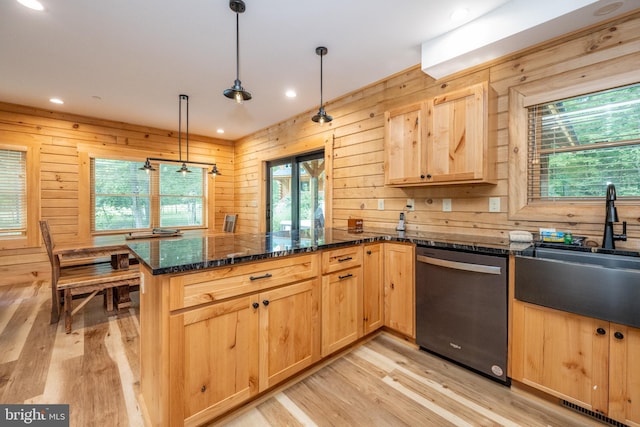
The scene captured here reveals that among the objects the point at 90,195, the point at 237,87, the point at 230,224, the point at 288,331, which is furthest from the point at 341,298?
the point at 90,195

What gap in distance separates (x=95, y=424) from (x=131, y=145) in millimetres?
4606

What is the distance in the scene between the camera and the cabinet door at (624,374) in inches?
53.7

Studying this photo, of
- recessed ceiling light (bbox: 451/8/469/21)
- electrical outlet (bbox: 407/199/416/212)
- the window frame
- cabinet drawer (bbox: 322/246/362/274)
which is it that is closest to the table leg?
the window frame

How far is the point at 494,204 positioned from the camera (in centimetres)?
235

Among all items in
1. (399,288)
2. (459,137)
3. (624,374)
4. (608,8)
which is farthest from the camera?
(399,288)

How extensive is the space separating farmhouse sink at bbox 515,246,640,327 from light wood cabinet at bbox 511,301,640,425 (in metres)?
0.08

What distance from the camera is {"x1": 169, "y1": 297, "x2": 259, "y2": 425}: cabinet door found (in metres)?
1.30

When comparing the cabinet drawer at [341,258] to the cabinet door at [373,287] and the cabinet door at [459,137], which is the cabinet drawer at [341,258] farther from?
the cabinet door at [459,137]

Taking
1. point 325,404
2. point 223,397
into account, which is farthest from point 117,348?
point 325,404

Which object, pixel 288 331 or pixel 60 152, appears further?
pixel 60 152

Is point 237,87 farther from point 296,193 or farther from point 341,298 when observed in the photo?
point 296,193

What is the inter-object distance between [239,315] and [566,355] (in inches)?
70.9

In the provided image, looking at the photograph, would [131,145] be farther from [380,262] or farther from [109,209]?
[380,262]

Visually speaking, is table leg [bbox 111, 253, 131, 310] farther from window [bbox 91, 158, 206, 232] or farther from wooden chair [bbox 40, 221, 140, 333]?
window [bbox 91, 158, 206, 232]
